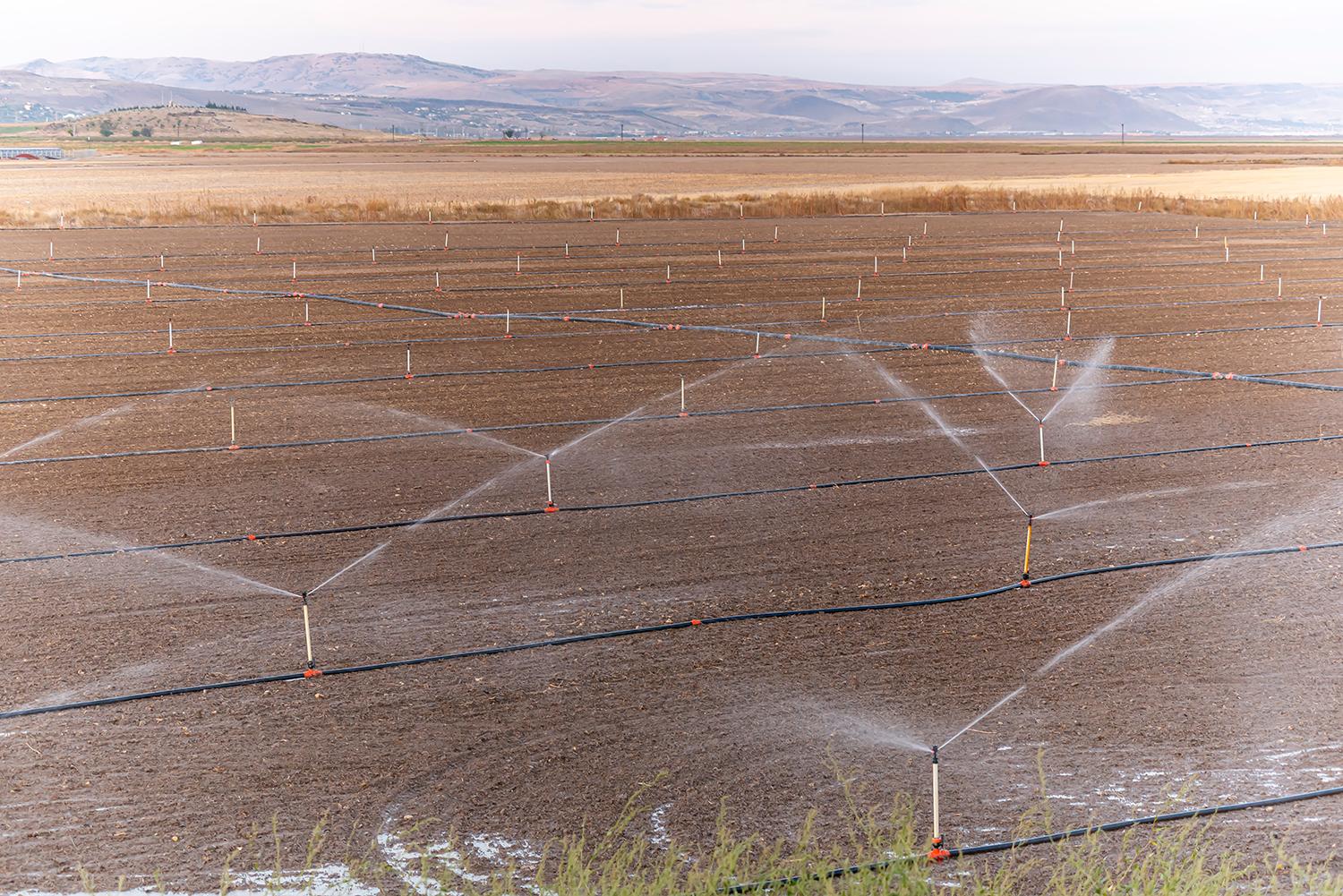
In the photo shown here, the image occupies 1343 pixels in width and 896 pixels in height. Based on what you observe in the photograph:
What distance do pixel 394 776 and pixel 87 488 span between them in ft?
25.5

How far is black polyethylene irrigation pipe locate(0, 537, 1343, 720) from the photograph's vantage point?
29.7 feet

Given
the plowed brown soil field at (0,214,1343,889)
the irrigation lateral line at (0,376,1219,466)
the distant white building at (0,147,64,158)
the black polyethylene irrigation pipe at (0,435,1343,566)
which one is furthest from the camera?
the distant white building at (0,147,64,158)

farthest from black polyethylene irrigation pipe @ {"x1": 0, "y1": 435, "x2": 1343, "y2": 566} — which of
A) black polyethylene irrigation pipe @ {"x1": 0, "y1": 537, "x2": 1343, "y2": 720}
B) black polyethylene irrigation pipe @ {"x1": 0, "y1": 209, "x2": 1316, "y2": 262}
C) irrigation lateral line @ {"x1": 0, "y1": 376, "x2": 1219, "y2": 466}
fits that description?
black polyethylene irrigation pipe @ {"x1": 0, "y1": 209, "x2": 1316, "y2": 262}

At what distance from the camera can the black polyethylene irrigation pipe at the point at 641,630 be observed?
9.05 meters

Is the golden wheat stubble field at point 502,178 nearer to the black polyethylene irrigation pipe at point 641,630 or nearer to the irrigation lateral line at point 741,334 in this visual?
the irrigation lateral line at point 741,334

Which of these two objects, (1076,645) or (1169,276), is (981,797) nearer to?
(1076,645)

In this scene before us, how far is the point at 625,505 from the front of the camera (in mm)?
13602

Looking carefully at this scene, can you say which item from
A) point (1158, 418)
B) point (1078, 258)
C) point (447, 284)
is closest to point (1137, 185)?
point (1078, 258)

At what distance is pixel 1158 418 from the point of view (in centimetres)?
1748

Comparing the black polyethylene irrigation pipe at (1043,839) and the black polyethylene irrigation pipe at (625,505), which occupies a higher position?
the black polyethylene irrigation pipe at (625,505)

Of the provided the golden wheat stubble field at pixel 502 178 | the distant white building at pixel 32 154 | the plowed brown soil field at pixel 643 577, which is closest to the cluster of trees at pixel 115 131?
the golden wheat stubble field at pixel 502 178

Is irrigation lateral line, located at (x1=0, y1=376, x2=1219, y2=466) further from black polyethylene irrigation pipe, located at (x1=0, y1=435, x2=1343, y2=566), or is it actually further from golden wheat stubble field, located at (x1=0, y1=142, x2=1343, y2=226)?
golden wheat stubble field, located at (x1=0, y1=142, x2=1343, y2=226)

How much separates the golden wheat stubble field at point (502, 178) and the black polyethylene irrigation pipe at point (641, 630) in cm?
4058

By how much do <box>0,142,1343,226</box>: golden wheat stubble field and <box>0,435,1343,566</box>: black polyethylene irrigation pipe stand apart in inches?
1464
